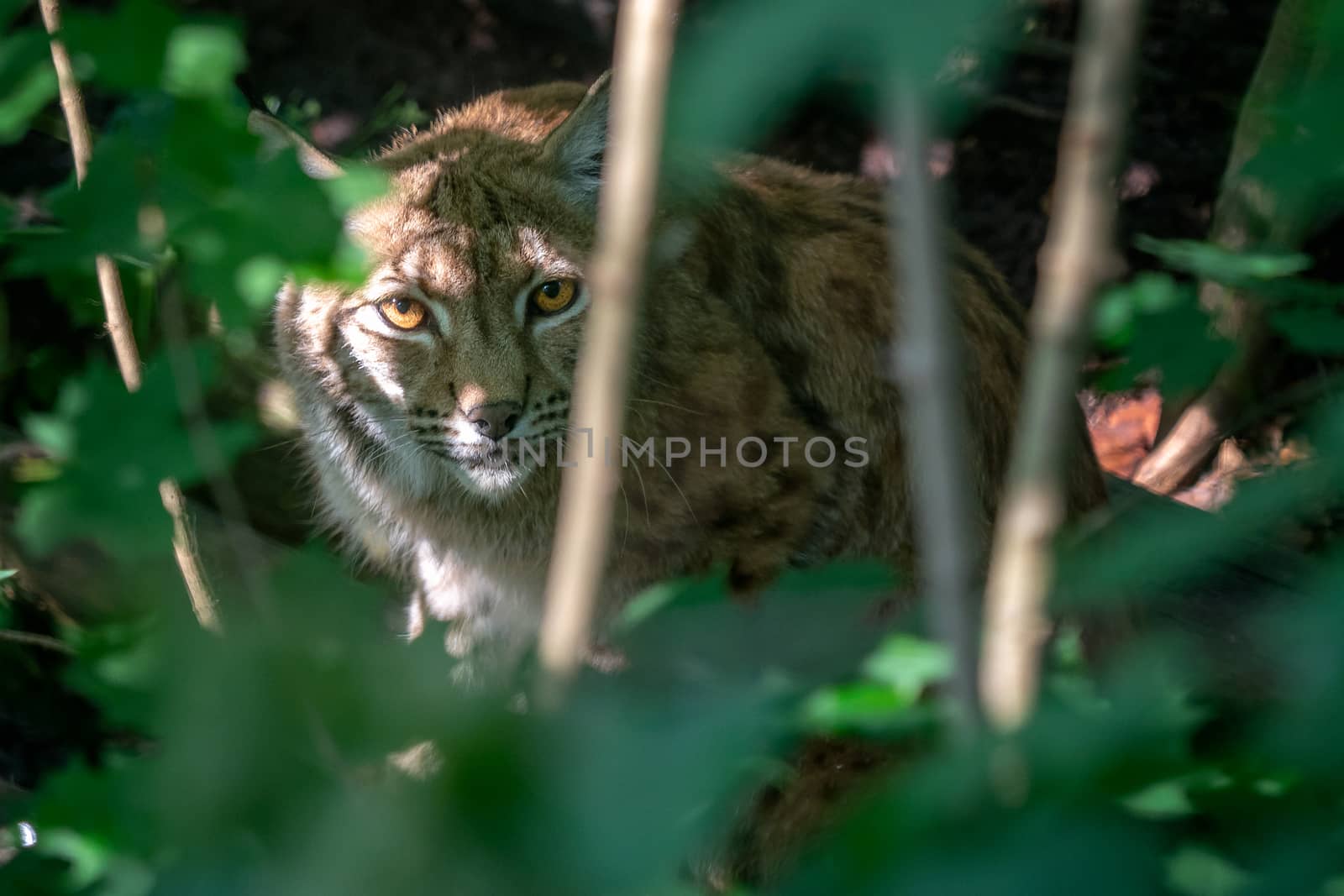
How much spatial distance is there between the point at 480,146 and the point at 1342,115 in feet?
8.08

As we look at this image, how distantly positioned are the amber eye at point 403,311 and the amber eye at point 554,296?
29 cm

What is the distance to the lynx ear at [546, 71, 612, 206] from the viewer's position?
3.04 m

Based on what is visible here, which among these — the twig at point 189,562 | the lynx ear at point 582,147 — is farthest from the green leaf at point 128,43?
the lynx ear at point 582,147

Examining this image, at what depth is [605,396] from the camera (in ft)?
3.43

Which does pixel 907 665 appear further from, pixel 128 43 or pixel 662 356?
pixel 662 356

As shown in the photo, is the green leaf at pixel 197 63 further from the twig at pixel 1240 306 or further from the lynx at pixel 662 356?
the twig at pixel 1240 306

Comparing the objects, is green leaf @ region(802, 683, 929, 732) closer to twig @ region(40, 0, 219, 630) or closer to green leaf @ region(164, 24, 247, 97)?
green leaf @ region(164, 24, 247, 97)

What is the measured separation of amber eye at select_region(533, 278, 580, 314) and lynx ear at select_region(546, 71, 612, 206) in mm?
252

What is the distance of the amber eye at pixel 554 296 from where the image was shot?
3143 mm

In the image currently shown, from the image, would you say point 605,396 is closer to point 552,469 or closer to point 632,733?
point 632,733

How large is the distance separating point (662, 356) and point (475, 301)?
19.8 inches

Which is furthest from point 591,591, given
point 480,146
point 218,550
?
point 218,550

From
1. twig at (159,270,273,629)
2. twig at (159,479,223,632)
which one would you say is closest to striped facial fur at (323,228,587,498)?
twig at (159,479,223,632)

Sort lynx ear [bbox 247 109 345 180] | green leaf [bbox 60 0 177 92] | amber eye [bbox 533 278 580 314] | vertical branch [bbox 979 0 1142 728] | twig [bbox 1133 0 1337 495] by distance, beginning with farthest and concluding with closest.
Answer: twig [bbox 1133 0 1337 495]
amber eye [bbox 533 278 580 314]
lynx ear [bbox 247 109 345 180]
green leaf [bbox 60 0 177 92]
vertical branch [bbox 979 0 1142 728]
